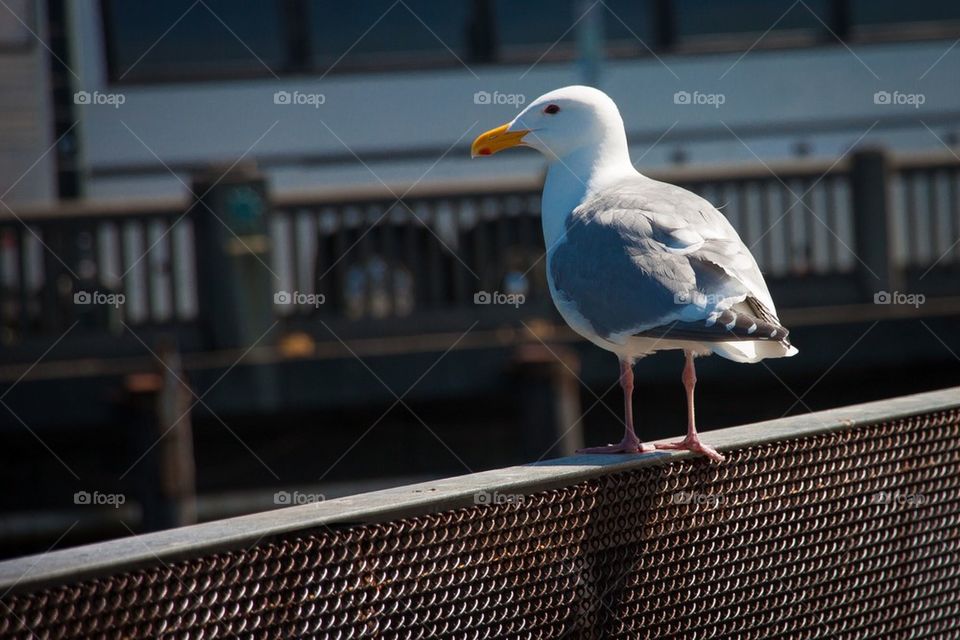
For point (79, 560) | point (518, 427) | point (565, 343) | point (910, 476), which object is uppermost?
point (79, 560)

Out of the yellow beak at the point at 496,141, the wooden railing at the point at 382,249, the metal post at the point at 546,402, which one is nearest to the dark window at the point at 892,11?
the wooden railing at the point at 382,249

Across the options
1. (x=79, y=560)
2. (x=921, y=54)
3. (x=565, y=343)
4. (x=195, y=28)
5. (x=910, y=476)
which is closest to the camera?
(x=79, y=560)

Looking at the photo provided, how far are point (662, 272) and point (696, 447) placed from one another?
67 cm

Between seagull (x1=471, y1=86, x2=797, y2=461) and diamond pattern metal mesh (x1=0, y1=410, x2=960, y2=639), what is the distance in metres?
0.25

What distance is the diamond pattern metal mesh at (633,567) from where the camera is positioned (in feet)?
6.07

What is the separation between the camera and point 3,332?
8.39 metres

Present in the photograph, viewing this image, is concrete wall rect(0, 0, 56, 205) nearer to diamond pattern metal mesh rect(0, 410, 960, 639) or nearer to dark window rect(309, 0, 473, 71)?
dark window rect(309, 0, 473, 71)

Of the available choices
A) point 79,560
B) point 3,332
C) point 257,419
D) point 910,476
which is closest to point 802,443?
point 910,476

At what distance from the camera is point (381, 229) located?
8.63 meters

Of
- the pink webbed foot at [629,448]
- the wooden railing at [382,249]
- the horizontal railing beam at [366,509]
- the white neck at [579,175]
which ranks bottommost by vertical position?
the wooden railing at [382,249]

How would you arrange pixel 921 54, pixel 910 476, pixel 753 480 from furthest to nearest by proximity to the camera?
pixel 921 54 → pixel 910 476 → pixel 753 480

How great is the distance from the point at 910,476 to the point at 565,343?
5.11m

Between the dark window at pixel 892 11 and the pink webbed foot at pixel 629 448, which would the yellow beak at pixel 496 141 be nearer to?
the pink webbed foot at pixel 629 448

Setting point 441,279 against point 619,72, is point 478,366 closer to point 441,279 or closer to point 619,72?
point 441,279
